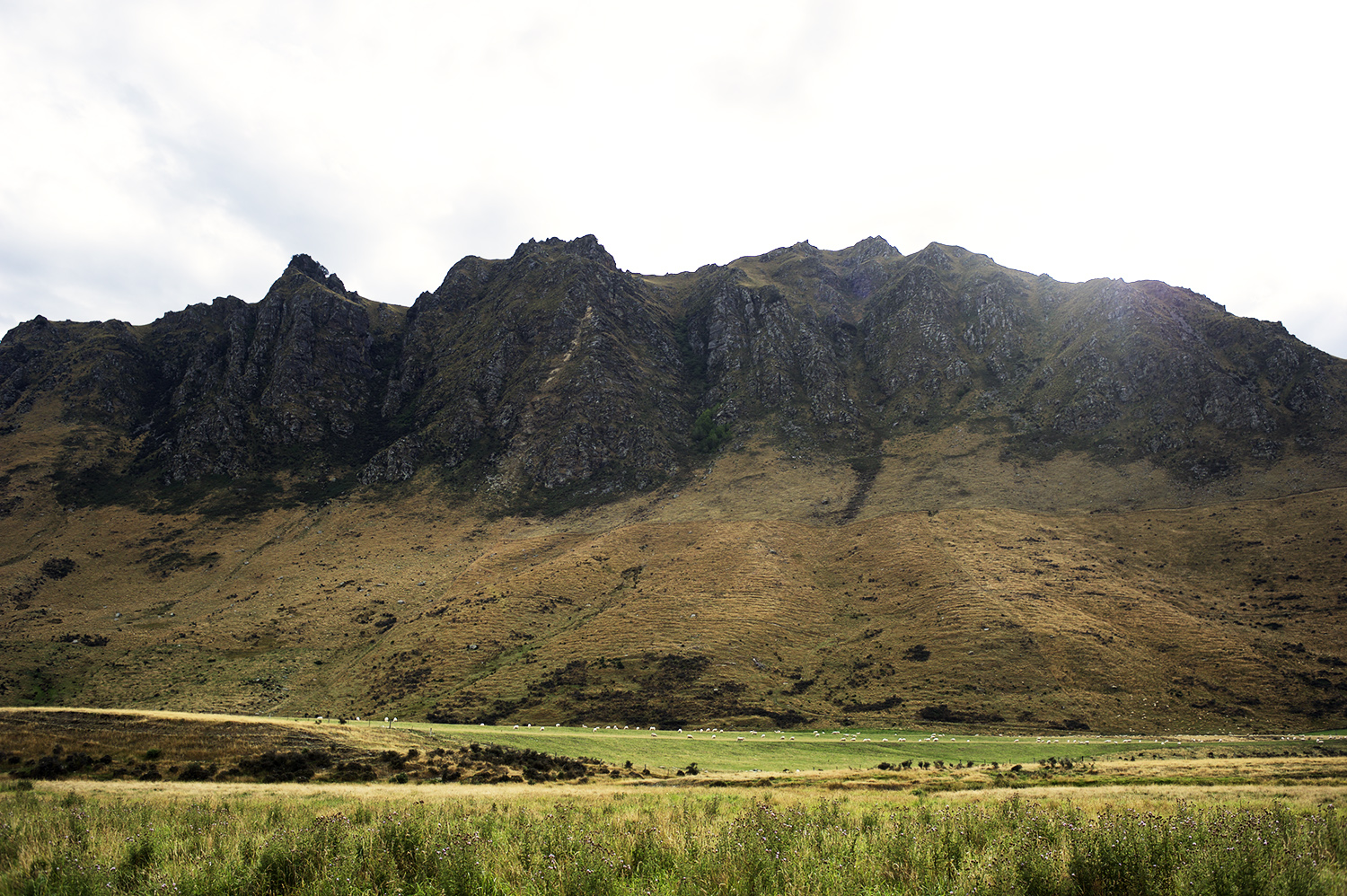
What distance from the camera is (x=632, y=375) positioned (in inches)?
4973

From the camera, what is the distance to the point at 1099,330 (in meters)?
108

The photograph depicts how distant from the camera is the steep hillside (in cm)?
5112

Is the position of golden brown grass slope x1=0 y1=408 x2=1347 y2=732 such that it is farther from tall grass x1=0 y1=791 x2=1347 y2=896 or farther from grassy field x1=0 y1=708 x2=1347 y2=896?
tall grass x1=0 y1=791 x2=1347 y2=896

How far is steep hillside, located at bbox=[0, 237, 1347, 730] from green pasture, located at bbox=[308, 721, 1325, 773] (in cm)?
458

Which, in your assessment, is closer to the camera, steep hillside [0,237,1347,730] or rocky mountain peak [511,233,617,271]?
steep hillside [0,237,1347,730]

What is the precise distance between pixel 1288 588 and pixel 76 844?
80.5 m

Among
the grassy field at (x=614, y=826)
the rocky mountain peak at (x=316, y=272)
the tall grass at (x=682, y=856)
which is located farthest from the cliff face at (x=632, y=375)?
the tall grass at (x=682, y=856)

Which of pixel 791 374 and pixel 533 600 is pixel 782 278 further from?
pixel 533 600

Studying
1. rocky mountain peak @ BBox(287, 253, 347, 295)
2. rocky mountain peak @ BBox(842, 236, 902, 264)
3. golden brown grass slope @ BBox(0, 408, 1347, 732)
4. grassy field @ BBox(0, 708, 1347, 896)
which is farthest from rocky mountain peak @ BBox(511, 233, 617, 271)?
grassy field @ BBox(0, 708, 1347, 896)

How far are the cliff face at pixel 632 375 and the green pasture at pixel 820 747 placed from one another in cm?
5721

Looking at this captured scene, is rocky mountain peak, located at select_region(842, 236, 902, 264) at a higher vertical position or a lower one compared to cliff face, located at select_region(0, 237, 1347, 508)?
higher

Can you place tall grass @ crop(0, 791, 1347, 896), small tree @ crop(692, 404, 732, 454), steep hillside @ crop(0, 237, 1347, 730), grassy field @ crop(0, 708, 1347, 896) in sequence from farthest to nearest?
small tree @ crop(692, 404, 732, 454)
steep hillside @ crop(0, 237, 1347, 730)
grassy field @ crop(0, 708, 1347, 896)
tall grass @ crop(0, 791, 1347, 896)

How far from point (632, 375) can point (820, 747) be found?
97645 mm

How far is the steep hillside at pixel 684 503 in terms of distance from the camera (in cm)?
5112
